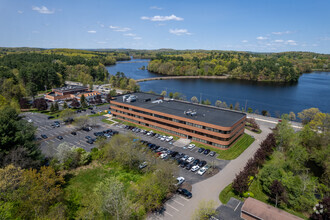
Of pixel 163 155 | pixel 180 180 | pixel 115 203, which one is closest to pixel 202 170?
pixel 180 180

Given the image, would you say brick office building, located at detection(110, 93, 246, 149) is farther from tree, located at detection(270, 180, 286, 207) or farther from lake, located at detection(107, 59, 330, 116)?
lake, located at detection(107, 59, 330, 116)

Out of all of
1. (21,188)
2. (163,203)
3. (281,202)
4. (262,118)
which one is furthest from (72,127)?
(262,118)

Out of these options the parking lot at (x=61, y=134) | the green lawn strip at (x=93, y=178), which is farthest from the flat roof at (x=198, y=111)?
the green lawn strip at (x=93, y=178)

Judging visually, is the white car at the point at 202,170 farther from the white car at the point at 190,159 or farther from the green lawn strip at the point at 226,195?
the green lawn strip at the point at 226,195

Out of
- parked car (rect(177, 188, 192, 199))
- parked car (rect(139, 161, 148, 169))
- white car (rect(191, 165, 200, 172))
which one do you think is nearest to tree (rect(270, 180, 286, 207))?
parked car (rect(177, 188, 192, 199))

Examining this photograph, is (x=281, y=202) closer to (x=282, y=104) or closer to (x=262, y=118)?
(x=262, y=118)
